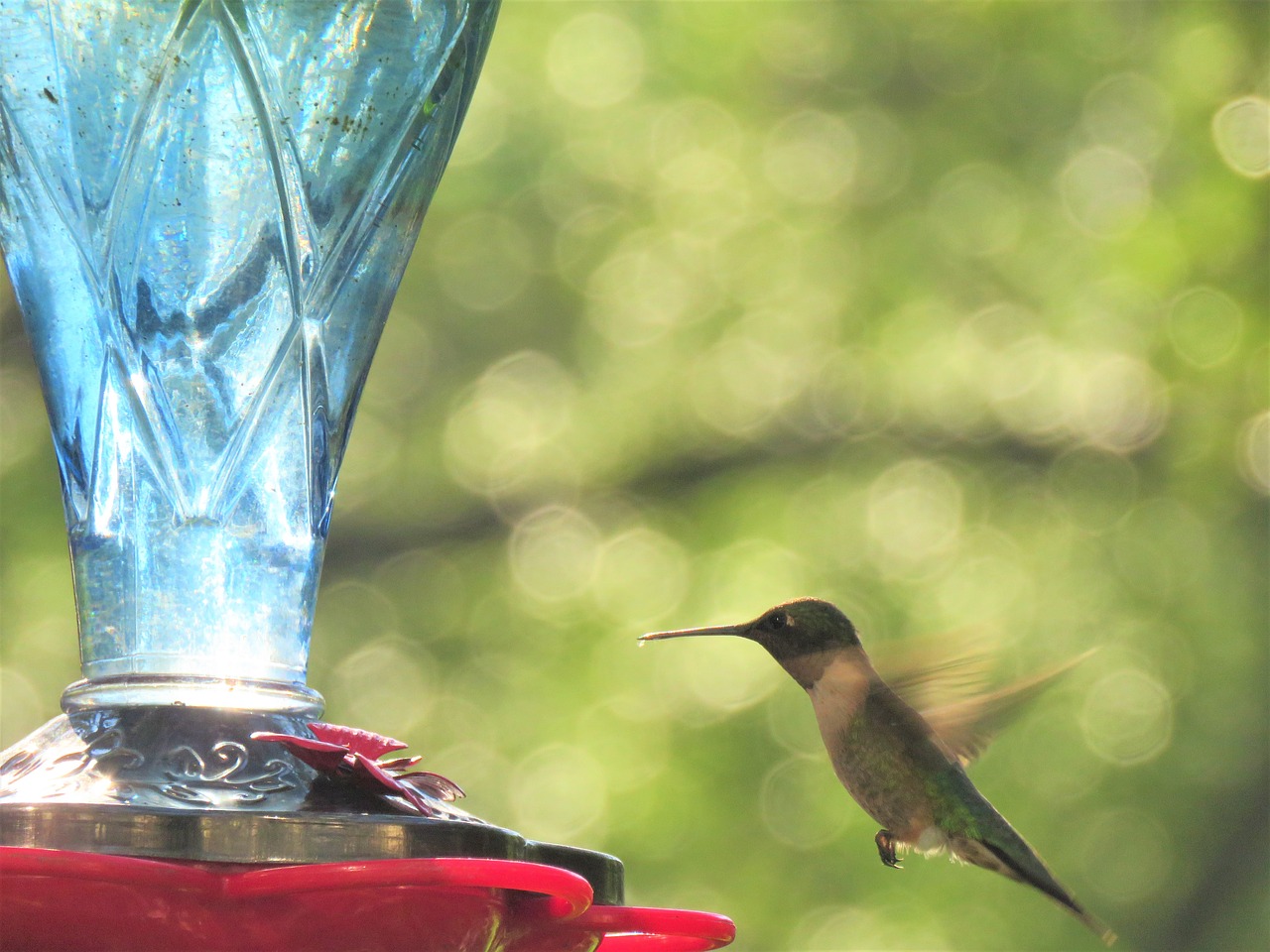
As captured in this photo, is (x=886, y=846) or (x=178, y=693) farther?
(x=886, y=846)

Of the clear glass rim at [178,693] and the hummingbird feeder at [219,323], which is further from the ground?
the hummingbird feeder at [219,323]

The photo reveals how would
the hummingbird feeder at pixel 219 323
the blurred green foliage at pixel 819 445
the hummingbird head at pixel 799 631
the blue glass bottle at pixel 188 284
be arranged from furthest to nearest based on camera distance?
the blurred green foliage at pixel 819 445 < the hummingbird head at pixel 799 631 < the blue glass bottle at pixel 188 284 < the hummingbird feeder at pixel 219 323

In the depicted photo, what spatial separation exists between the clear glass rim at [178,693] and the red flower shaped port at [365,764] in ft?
0.17

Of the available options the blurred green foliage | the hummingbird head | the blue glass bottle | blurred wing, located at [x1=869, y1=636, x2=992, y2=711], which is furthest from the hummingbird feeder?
the blurred green foliage

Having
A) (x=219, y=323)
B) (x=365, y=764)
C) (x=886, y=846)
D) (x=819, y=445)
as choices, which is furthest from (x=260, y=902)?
(x=819, y=445)

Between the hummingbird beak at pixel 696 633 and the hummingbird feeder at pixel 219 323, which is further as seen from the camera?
the hummingbird beak at pixel 696 633

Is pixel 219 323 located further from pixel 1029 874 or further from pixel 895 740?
pixel 1029 874

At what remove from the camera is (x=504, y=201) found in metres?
7.48

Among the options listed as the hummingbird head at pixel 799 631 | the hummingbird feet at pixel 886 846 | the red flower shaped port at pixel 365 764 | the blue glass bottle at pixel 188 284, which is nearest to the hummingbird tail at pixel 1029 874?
the hummingbird feet at pixel 886 846

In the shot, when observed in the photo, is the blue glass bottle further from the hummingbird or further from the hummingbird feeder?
the hummingbird

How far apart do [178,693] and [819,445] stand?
594 centimetres

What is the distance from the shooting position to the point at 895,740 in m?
2.49

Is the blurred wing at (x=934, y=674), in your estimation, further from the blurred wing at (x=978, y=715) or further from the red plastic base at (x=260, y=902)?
the red plastic base at (x=260, y=902)

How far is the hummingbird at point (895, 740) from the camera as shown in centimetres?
240
